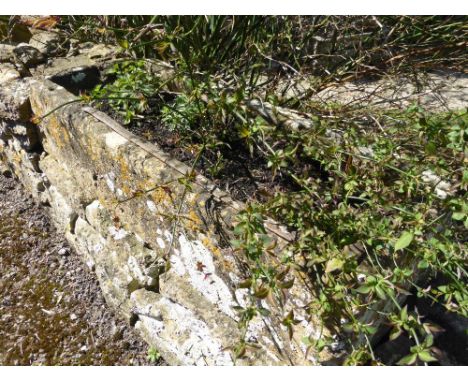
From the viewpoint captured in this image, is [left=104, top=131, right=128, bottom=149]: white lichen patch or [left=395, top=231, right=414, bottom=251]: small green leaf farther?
[left=104, top=131, right=128, bottom=149]: white lichen patch

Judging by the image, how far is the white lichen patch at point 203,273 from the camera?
1857 millimetres

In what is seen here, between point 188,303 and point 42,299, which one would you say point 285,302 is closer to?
point 188,303

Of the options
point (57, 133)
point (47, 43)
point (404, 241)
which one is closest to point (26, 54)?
point (47, 43)

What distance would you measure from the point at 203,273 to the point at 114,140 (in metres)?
0.69

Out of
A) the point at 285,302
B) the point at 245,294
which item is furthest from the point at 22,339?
the point at 285,302

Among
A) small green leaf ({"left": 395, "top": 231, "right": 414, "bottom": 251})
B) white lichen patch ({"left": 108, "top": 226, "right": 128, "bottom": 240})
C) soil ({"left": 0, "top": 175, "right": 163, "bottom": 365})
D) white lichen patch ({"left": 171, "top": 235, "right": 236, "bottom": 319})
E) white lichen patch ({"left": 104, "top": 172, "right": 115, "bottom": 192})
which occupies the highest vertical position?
small green leaf ({"left": 395, "top": 231, "right": 414, "bottom": 251})

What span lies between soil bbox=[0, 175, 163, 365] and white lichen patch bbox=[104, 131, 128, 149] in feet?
2.99

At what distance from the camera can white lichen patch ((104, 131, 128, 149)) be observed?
202cm

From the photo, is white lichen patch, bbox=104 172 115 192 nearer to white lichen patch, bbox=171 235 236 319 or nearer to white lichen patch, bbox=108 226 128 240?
white lichen patch, bbox=108 226 128 240

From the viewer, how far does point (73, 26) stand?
2.69m

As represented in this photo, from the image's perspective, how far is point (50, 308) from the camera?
8.11 feet

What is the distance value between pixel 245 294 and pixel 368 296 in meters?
0.47

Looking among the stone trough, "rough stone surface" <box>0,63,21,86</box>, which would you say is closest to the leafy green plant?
the stone trough

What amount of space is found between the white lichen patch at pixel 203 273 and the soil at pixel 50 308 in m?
0.57
